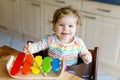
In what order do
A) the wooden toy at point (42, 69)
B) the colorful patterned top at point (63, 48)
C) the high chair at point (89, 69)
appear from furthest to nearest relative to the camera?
the colorful patterned top at point (63, 48) → the high chair at point (89, 69) → the wooden toy at point (42, 69)

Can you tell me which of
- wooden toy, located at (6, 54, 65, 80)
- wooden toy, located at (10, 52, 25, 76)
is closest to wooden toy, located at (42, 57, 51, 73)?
wooden toy, located at (6, 54, 65, 80)

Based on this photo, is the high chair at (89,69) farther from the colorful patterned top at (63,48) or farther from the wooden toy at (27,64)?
the wooden toy at (27,64)

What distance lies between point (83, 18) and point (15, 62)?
1461 mm

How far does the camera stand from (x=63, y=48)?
1183 mm

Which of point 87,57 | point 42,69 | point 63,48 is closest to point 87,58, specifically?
point 87,57

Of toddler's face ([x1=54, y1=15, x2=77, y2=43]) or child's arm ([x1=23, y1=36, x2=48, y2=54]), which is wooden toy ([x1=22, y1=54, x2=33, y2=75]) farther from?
toddler's face ([x1=54, y1=15, x2=77, y2=43])

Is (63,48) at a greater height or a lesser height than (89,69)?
greater

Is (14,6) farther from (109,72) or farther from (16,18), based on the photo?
(109,72)

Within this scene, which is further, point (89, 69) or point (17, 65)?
point (89, 69)

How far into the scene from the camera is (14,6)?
3023 mm

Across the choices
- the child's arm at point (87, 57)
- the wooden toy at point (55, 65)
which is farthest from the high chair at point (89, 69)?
the wooden toy at point (55, 65)

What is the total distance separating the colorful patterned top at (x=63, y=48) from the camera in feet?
3.86

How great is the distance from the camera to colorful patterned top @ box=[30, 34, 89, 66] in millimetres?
1177

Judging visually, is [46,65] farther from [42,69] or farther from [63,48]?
[63,48]
